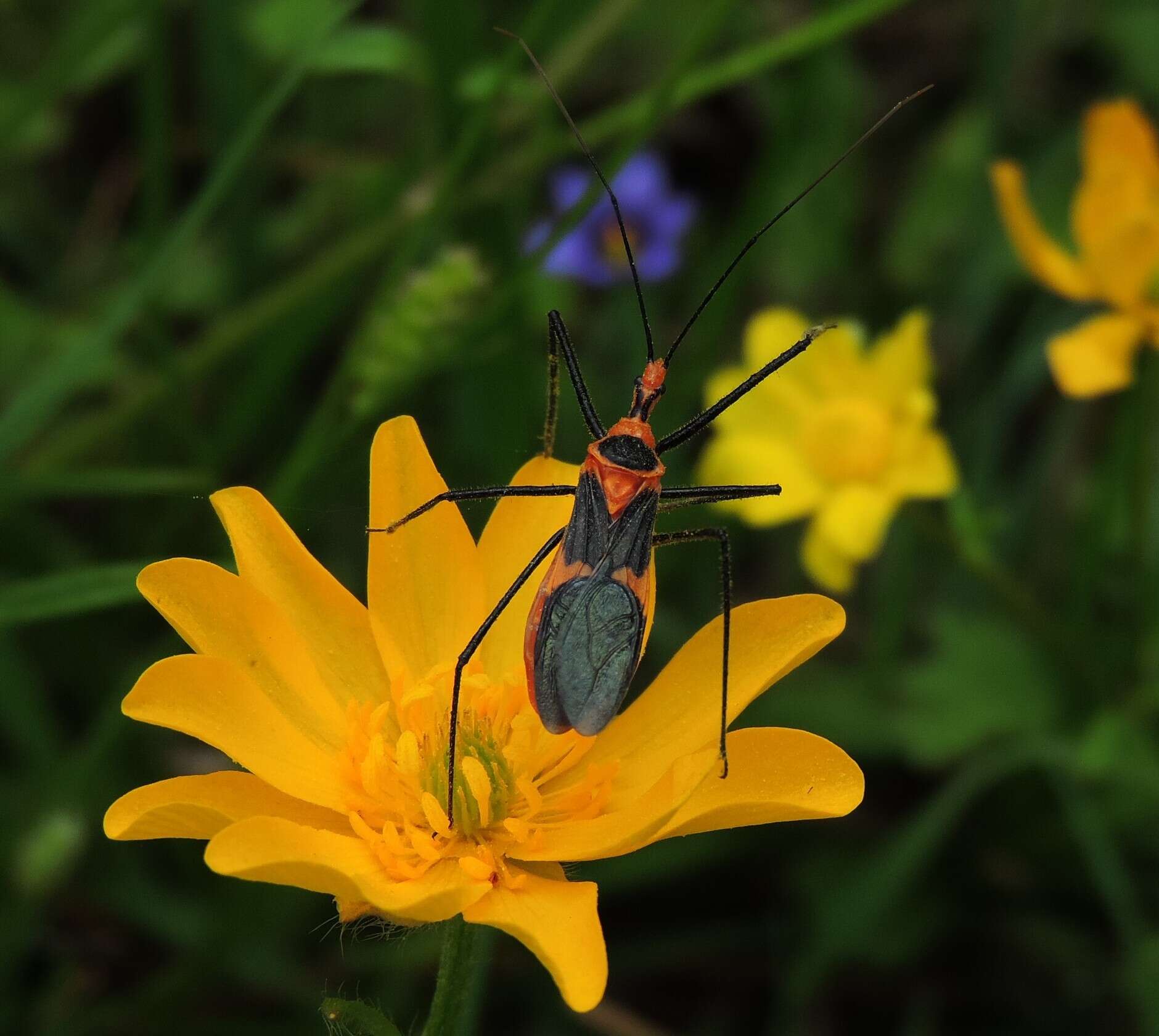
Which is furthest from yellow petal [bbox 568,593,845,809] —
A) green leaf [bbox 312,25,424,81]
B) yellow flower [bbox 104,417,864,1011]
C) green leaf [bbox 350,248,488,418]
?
green leaf [bbox 312,25,424,81]

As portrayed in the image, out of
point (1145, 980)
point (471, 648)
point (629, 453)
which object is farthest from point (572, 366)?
point (1145, 980)

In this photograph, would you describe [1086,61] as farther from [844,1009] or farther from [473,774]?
[473,774]

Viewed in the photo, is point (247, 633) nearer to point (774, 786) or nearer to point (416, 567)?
point (416, 567)

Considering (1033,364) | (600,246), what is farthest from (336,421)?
(1033,364)

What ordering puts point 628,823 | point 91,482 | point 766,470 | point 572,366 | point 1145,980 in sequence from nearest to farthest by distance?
point 628,823
point 572,366
point 91,482
point 1145,980
point 766,470

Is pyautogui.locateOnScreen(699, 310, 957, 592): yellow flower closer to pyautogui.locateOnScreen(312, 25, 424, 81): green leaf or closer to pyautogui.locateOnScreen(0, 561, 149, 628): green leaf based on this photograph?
pyautogui.locateOnScreen(312, 25, 424, 81): green leaf

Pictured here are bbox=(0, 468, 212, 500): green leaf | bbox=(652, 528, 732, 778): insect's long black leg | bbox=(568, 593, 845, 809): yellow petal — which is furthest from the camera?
bbox=(0, 468, 212, 500): green leaf
